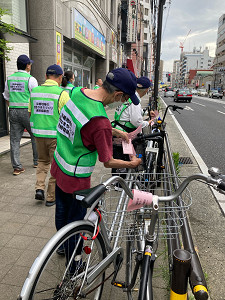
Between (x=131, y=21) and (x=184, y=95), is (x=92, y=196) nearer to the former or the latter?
(x=131, y=21)

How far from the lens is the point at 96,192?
4.50ft

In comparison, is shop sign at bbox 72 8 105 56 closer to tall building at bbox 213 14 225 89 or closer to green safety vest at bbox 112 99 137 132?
green safety vest at bbox 112 99 137 132

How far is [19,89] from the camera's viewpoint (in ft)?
15.8

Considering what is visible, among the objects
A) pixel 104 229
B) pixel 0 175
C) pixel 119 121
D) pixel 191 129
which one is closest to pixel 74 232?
pixel 104 229

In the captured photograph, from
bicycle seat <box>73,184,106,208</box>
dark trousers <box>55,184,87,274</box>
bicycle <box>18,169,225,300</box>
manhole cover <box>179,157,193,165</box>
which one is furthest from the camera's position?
manhole cover <box>179,157,193,165</box>

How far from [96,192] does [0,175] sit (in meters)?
4.18

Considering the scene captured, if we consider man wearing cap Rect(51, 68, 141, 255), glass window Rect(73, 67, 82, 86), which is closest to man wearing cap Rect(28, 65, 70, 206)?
man wearing cap Rect(51, 68, 141, 255)

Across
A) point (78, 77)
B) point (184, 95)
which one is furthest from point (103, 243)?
point (184, 95)

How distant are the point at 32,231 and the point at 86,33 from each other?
11.3 m

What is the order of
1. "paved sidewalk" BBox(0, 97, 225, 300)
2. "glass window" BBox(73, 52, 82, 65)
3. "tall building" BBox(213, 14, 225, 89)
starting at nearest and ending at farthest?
"paved sidewalk" BBox(0, 97, 225, 300), "glass window" BBox(73, 52, 82, 65), "tall building" BBox(213, 14, 225, 89)

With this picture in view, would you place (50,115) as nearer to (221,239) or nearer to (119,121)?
(119,121)

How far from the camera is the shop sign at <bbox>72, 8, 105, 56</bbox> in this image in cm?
1055

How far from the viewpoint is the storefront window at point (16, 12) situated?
7.36 metres

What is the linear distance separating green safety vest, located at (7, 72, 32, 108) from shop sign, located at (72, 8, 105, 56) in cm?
655
